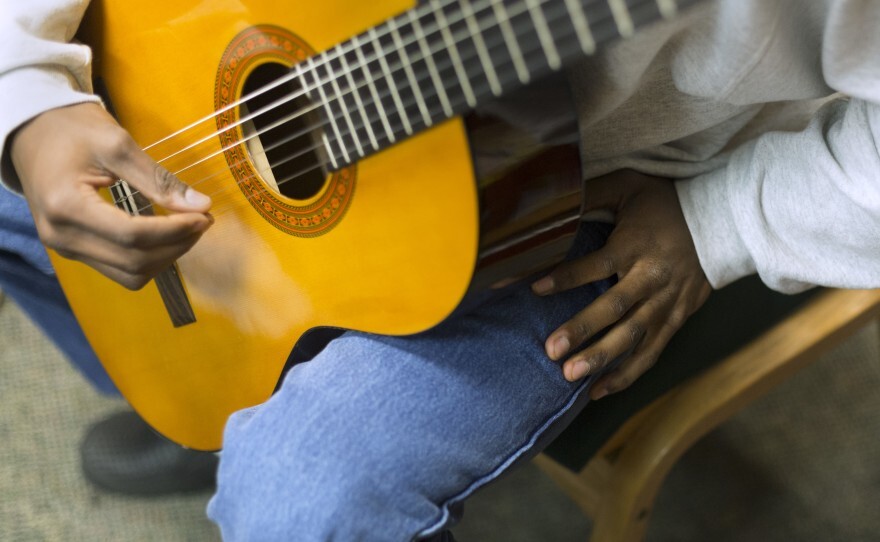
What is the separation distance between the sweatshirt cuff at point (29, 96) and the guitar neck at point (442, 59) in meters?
0.24

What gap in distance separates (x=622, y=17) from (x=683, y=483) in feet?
3.04

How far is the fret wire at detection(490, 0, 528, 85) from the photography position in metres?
0.47

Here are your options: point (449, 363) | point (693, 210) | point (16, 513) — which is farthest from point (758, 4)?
point (16, 513)

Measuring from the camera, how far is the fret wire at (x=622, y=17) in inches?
17.4

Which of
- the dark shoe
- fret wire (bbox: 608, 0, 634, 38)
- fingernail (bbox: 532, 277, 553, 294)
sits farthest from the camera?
the dark shoe

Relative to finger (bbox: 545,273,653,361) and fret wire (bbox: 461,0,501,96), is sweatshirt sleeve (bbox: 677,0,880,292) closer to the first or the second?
finger (bbox: 545,273,653,361)

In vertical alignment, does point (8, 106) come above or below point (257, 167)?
above

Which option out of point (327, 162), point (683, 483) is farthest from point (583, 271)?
point (683, 483)

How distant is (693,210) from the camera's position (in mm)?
690

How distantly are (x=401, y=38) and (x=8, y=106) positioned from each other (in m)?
0.38

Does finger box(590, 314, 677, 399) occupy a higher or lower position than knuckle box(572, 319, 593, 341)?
lower

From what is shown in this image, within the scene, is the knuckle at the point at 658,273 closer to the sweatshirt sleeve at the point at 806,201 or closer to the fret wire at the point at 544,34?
the sweatshirt sleeve at the point at 806,201

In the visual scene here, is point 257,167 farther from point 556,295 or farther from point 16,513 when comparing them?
point 16,513

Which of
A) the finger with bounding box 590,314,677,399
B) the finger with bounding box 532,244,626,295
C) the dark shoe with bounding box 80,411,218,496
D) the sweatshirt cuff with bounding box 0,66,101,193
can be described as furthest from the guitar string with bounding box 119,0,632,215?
the dark shoe with bounding box 80,411,218,496
